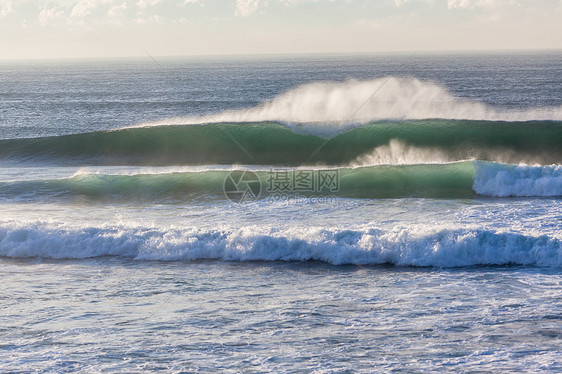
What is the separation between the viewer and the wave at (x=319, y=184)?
43.7 ft

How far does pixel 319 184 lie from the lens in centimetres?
1456

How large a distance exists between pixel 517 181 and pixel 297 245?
6.21 meters

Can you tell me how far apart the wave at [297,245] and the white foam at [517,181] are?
178 inches

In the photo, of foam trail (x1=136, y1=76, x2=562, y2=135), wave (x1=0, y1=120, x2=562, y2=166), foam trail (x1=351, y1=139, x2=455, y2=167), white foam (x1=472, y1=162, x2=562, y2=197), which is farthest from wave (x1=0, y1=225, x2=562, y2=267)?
foam trail (x1=136, y1=76, x2=562, y2=135)

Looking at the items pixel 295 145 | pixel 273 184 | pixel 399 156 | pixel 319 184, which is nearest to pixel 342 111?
pixel 295 145

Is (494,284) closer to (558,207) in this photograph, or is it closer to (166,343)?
(166,343)

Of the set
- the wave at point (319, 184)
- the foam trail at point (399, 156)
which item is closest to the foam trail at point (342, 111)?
the foam trail at point (399, 156)

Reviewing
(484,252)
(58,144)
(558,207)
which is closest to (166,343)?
(484,252)

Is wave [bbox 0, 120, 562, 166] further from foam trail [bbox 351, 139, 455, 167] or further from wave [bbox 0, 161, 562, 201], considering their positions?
wave [bbox 0, 161, 562, 201]

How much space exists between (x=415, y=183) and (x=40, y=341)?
9758 millimetres

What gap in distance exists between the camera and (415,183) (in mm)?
14172

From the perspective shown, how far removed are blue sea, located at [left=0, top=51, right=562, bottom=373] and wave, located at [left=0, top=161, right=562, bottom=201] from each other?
59 mm

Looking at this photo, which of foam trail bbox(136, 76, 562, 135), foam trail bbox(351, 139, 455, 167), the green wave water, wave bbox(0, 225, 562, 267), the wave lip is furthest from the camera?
foam trail bbox(136, 76, 562, 135)

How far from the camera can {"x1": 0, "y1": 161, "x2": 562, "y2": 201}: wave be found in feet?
43.7
